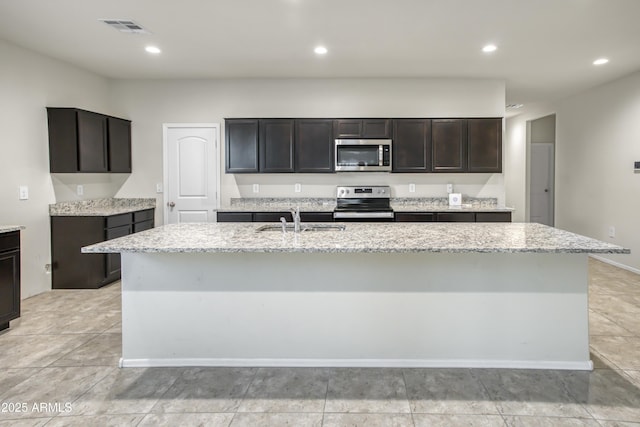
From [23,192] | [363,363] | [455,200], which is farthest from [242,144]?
[363,363]

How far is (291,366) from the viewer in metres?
2.76

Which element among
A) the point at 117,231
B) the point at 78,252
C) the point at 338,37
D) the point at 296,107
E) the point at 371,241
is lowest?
the point at 78,252

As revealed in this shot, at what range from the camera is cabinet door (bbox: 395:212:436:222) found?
5.13 m

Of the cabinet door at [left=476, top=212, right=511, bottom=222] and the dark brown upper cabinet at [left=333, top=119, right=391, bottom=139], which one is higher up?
the dark brown upper cabinet at [left=333, top=119, right=391, bottom=139]

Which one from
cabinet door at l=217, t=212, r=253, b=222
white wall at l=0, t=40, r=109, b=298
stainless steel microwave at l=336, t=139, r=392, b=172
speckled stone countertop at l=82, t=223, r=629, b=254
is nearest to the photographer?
speckled stone countertop at l=82, t=223, r=629, b=254

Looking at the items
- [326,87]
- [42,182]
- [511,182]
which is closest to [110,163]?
[42,182]

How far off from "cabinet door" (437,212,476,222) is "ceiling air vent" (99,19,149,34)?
370 centimetres

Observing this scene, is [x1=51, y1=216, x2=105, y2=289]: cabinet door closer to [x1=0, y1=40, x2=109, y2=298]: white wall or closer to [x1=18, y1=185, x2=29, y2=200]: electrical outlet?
[x1=0, y1=40, x2=109, y2=298]: white wall

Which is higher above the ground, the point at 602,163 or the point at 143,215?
the point at 602,163

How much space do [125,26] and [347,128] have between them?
2.70 meters

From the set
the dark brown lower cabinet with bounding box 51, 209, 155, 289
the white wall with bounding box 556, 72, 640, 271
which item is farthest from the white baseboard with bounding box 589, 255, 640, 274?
the dark brown lower cabinet with bounding box 51, 209, 155, 289

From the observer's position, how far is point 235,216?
5293mm

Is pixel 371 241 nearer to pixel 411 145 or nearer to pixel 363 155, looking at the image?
pixel 363 155

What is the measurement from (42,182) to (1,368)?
8.00 ft
